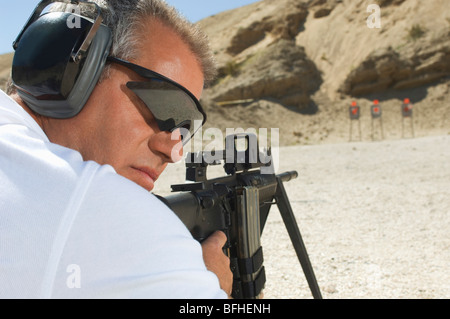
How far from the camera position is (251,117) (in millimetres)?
25625

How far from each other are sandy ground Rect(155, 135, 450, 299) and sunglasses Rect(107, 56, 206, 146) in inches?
86.4

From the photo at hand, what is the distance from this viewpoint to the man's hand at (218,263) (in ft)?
4.46

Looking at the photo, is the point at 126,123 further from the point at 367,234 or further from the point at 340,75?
the point at 340,75

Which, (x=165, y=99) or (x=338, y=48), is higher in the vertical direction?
(x=338, y=48)

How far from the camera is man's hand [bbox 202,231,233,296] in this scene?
136 centimetres

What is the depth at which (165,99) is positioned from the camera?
120 cm

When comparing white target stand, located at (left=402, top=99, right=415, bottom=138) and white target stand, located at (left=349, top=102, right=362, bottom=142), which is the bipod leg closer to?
white target stand, located at (left=349, top=102, right=362, bottom=142)

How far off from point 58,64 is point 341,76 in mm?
28810

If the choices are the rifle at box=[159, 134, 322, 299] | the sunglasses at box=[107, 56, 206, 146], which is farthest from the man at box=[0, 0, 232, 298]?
the rifle at box=[159, 134, 322, 299]

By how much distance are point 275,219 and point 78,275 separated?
4757 millimetres

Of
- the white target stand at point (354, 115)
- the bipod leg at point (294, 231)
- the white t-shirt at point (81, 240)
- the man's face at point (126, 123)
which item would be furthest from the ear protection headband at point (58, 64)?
the white target stand at point (354, 115)

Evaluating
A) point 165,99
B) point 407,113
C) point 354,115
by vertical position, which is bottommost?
point 165,99

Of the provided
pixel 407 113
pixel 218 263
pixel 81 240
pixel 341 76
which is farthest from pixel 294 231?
pixel 341 76

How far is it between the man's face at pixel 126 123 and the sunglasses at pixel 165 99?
0.06 feet
